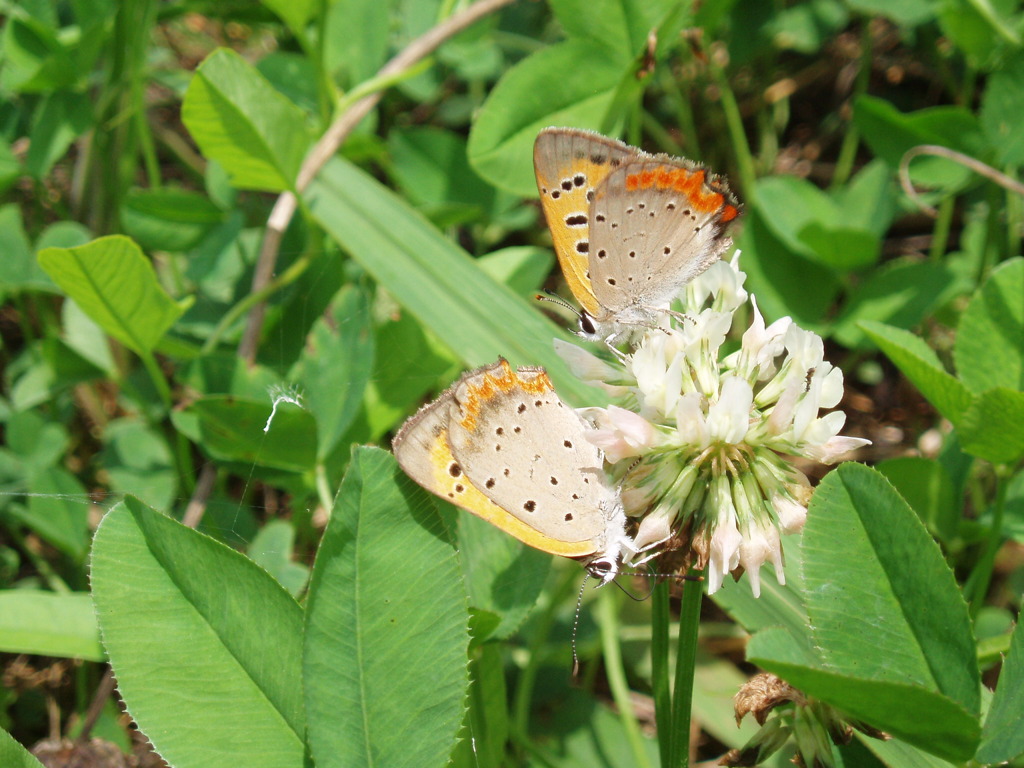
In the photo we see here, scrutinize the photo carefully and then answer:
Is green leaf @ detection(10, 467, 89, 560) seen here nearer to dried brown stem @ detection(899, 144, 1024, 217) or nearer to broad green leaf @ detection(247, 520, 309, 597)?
broad green leaf @ detection(247, 520, 309, 597)

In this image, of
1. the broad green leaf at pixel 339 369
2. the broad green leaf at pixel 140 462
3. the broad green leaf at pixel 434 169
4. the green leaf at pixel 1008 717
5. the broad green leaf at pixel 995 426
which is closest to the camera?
the green leaf at pixel 1008 717

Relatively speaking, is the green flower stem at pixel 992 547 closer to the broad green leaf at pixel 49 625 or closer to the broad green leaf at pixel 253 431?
the broad green leaf at pixel 253 431

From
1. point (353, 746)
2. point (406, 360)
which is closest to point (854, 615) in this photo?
point (353, 746)

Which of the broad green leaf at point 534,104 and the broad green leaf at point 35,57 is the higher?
the broad green leaf at point 35,57

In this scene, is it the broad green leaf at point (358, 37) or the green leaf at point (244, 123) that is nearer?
the green leaf at point (244, 123)

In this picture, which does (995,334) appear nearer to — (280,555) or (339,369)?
(339,369)

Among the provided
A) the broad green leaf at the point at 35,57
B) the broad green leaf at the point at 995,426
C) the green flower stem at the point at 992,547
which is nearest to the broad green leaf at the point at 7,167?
the broad green leaf at the point at 35,57

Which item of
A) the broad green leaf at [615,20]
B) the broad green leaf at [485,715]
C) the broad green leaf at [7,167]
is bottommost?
the broad green leaf at [485,715]
